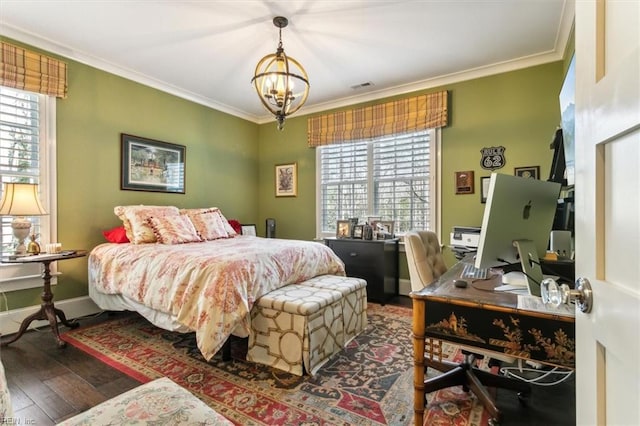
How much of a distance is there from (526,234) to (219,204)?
415 centimetres

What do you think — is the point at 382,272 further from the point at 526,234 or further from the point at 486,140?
the point at 526,234

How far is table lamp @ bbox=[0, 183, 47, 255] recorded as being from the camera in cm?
239

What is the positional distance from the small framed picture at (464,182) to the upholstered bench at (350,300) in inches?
73.6

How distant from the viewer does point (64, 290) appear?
3.14 m

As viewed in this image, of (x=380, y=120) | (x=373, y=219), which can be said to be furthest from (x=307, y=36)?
(x=373, y=219)

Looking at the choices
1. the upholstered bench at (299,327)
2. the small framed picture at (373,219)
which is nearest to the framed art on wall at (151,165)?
the upholstered bench at (299,327)

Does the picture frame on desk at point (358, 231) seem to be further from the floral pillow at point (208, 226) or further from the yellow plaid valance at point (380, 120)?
the floral pillow at point (208, 226)

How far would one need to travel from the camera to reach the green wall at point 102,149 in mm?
3109

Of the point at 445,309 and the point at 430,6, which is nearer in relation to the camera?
the point at 445,309

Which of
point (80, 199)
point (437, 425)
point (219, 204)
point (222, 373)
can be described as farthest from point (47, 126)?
point (437, 425)

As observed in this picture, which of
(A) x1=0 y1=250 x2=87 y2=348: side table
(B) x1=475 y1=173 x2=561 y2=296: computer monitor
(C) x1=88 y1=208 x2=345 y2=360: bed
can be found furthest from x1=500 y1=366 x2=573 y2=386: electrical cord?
(A) x1=0 y1=250 x2=87 y2=348: side table

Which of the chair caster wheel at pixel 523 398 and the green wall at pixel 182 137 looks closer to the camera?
the chair caster wheel at pixel 523 398

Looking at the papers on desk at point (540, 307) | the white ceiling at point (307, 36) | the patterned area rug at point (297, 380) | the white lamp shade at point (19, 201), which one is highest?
the white ceiling at point (307, 36)

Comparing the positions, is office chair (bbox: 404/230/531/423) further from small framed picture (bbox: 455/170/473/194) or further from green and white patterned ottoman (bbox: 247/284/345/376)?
small framed picture (bbox: 455/170/473/194)
